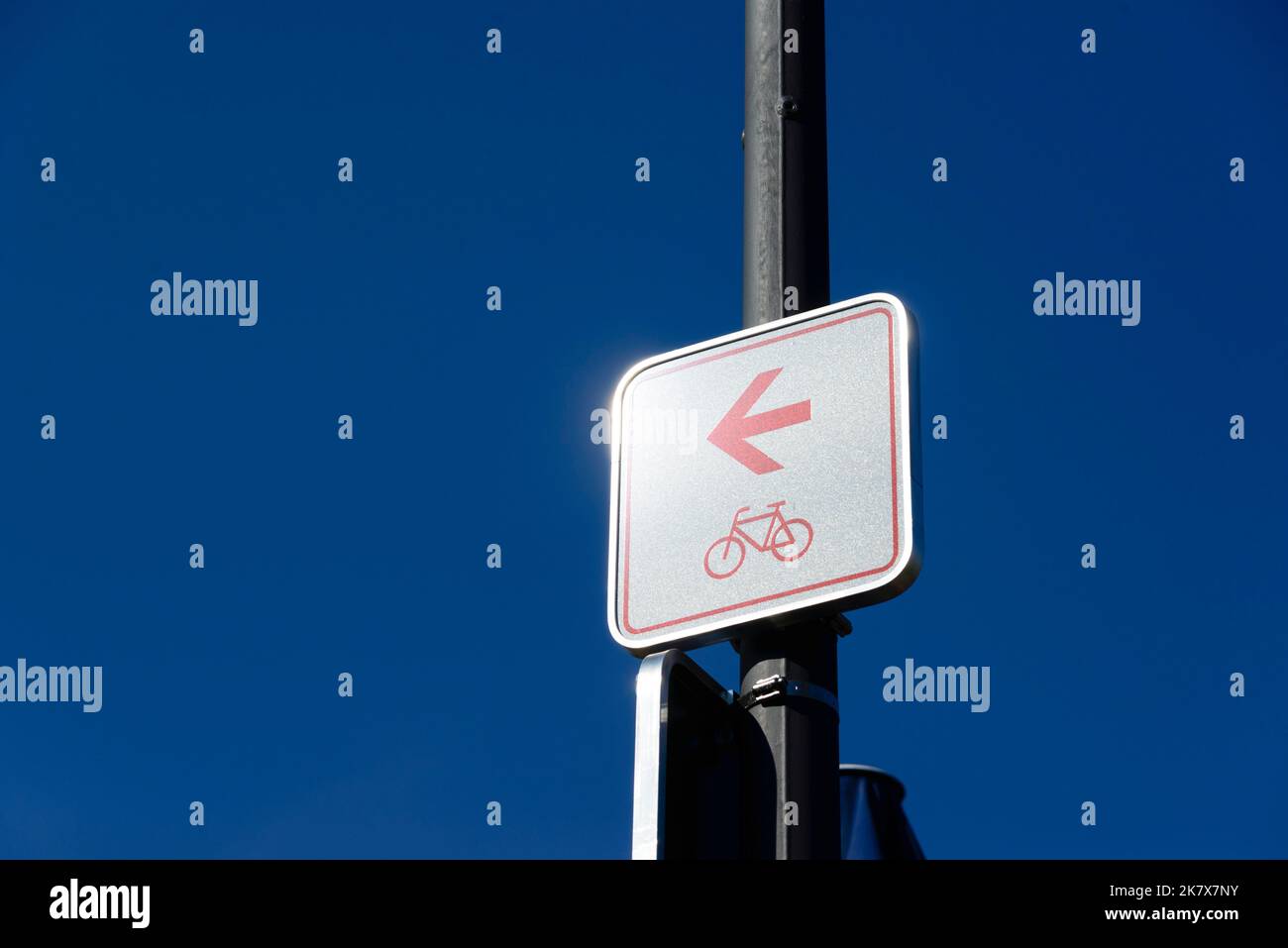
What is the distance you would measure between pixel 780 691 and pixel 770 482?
1.36 feet

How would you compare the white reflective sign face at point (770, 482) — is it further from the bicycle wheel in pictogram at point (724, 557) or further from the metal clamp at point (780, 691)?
the metal clamp at point (780, 691)

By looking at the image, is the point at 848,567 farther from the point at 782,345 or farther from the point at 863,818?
the point at 863,818

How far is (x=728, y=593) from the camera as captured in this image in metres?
2.96

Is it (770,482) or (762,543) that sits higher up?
(770,482)

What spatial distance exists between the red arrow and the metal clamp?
1.37 ft

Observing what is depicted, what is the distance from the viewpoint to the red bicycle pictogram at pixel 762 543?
293cm

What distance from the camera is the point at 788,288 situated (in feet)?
10.7

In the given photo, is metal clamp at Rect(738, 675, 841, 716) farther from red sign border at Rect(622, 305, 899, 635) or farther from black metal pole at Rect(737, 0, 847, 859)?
red sign border at Rect(622, 305, 899, 635)

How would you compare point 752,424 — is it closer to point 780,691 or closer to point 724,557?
point 724,557

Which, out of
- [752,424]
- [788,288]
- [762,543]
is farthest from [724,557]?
[788,288]

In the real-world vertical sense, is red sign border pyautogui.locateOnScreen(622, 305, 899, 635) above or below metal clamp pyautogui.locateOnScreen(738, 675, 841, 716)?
above

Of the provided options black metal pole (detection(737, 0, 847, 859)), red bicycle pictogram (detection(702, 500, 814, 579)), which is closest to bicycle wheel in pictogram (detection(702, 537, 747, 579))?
red bicycle pictogram (detection(702, 500, 814, 579))

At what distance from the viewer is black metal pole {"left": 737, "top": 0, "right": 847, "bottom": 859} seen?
2.80 meters
